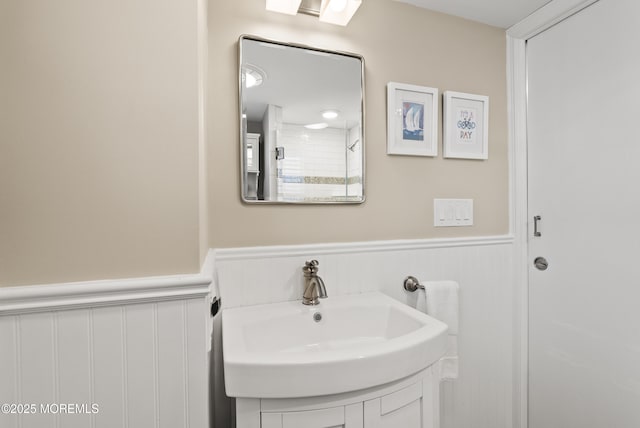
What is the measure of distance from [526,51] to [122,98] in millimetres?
1820

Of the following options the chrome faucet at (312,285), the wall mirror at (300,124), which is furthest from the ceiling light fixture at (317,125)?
the chrome faucet at (312,285)

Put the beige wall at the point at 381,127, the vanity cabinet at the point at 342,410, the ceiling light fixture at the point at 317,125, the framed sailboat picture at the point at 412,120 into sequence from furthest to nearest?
the framed sailboat picture at the point at 412,120
the ceiling light fixture at the point at 317,125
the beige wall at the point at 381,127
the vanity cabinet at the point at 342,410

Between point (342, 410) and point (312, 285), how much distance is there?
451 millimetres

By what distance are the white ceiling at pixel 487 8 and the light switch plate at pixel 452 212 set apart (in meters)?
0.90

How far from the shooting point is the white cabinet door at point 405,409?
80cm

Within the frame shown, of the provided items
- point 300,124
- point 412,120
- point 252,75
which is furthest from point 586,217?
point 252,75

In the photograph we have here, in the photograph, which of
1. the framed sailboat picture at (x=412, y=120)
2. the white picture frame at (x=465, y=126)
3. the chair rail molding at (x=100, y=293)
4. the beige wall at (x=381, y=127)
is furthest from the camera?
the white picture frame at (x=465, y=126)

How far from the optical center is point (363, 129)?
1.30 meters

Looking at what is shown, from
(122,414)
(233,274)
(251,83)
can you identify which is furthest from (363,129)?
(122,414)

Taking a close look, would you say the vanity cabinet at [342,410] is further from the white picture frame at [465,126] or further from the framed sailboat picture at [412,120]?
the white picture frame at [465,126]

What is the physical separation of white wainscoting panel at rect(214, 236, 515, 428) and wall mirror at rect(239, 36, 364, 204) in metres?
0.24

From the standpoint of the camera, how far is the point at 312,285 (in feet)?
3.78

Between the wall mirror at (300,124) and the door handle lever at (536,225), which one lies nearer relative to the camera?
the wall mirror at (300,124)

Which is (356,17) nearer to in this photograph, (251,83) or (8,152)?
(251,83)
